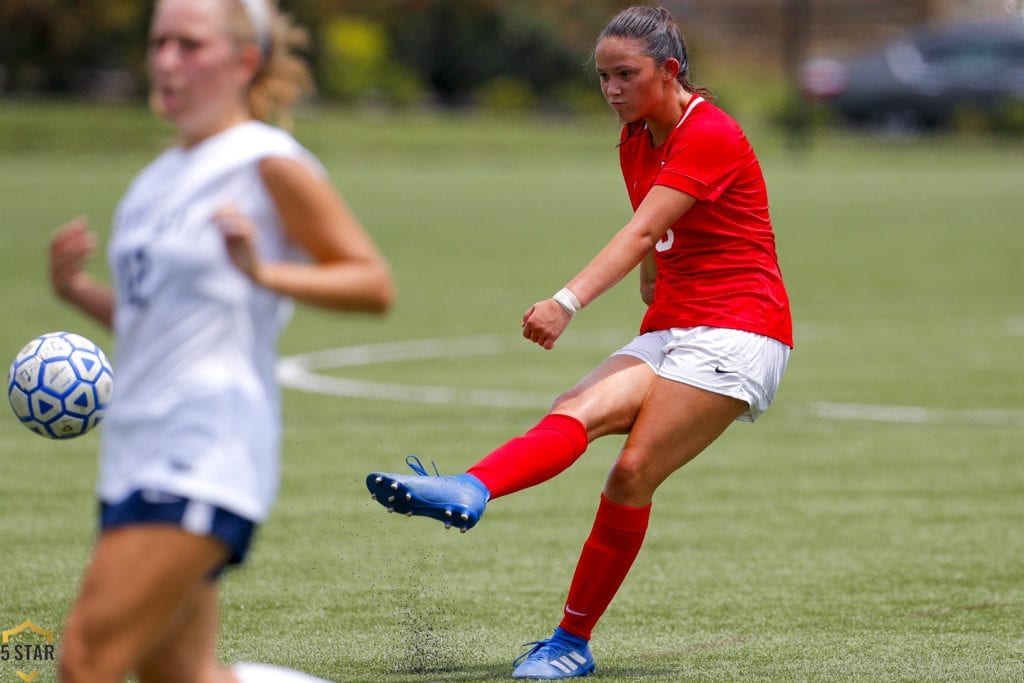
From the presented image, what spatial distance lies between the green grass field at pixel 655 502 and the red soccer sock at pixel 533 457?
0.71 meters

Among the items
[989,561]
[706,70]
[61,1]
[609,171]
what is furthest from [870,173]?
[989,561]

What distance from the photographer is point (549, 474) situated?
18.5ft

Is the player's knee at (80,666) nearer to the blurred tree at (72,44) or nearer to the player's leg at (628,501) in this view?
the player's leg at (628,501)

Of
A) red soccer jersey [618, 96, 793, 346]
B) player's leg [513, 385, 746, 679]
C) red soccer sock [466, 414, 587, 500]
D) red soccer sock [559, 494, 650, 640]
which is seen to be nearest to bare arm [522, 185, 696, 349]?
red soccer jersey [618, 96, 793, 346]

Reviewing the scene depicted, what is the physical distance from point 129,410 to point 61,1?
125 feet

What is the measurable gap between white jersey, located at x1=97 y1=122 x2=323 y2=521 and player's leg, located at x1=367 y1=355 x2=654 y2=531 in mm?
1385

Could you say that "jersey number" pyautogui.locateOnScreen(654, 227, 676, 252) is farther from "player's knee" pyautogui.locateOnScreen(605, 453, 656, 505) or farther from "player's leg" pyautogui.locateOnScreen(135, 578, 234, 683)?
"player's leg" pyautogui.locateOnScreen(135, 578, 234, 683)

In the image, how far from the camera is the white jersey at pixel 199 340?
3652mm

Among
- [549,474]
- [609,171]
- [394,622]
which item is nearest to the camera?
[549,474]

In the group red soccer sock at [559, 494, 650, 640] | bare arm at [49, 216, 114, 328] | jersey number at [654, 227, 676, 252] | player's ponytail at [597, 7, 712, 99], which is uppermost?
player's ponytail at [597, 7, 712, 99]

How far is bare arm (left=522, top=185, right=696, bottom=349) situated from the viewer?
5363mm

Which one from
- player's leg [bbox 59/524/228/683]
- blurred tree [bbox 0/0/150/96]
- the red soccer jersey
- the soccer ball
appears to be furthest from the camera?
blurred tree [bbox 0/0/150/96]

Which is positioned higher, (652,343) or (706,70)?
(652,343)

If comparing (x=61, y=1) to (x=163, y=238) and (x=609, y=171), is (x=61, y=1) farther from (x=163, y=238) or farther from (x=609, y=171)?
(x=163, y=238)
